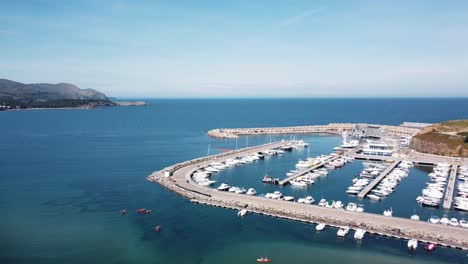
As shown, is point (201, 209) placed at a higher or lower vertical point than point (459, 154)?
lower

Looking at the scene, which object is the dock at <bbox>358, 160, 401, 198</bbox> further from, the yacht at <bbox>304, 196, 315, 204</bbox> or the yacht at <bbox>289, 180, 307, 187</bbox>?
the yacht at <bbox>289, 180, 307, 187</bbox>

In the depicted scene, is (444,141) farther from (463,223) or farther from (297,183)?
(463,223)

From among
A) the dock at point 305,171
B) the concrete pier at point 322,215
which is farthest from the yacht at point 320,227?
the dock at point 305,171

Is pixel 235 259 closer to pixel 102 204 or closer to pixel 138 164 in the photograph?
pixel 102 204

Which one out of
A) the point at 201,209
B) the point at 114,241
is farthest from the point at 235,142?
the point at 114,241

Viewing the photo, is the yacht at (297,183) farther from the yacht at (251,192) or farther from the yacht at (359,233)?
the yacht at (359,233)
